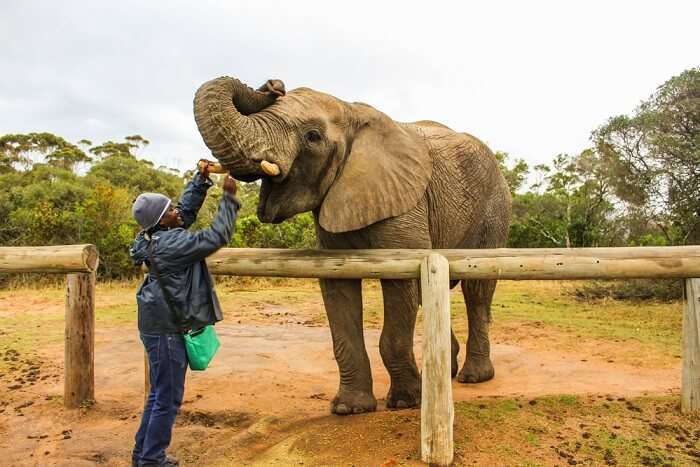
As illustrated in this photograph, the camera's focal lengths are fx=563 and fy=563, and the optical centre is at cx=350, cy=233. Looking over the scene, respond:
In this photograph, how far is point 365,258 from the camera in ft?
14.0

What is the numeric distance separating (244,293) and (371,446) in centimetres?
1036

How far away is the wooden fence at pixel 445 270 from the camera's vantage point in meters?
Result: 3.94

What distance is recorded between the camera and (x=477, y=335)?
6.36 meters

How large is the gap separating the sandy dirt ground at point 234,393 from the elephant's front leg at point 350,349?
0.72ft

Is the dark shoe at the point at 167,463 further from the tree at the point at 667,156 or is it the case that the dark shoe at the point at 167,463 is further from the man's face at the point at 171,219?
the tree at the point at 667,156

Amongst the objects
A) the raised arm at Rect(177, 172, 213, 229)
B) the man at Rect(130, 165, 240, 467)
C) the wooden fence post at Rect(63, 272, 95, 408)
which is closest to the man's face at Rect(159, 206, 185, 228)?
the man at Rect(130, 165, 240, 467)

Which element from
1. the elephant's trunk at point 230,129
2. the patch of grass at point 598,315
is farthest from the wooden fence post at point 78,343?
the patch of grass at point 598,315

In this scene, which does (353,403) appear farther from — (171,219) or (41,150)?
(41,150)

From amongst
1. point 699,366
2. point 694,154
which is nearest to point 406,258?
point 699,366

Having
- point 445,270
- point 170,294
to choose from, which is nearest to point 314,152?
point 445,270

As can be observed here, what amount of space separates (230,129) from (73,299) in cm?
294

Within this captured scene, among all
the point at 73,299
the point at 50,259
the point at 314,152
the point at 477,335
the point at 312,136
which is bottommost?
the point at 477,335

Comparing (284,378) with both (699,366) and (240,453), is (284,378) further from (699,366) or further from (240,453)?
(699,366)

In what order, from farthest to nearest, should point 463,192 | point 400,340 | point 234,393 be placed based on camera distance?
point 234,393, point 463,192, point 400,340
